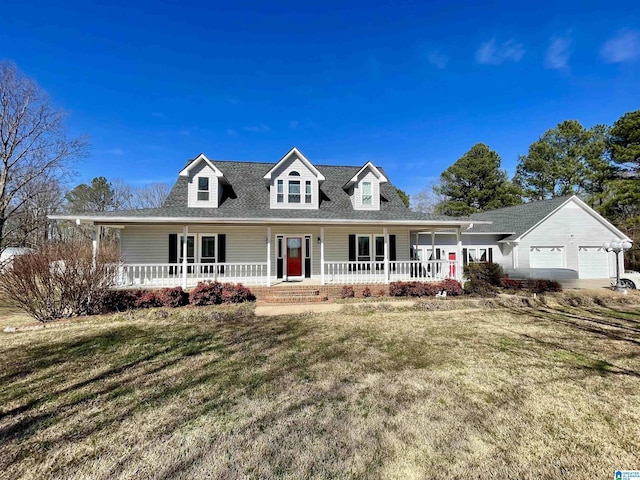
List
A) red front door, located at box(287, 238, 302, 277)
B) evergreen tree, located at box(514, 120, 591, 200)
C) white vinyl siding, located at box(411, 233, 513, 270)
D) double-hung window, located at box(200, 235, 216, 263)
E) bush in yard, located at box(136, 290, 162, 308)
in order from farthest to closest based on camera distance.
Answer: evergreen tree, located at box(514, 120, 591, 200), white vinyl siding, located at box(411, 233, 513, 270), red front door, located at box(287, 238, 302, 277), double-hung window, located at box(200, 235, 216, 263), bush in yard, located at box(136, 290, 162, 308)

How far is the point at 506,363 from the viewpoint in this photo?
542cm

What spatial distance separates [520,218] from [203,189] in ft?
70.1

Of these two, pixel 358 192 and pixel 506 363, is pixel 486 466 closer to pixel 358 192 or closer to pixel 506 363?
pixel 506 363

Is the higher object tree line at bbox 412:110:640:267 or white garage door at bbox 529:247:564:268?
tree line at bbox 412:110:640:267

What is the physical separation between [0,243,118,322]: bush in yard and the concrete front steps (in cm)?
540

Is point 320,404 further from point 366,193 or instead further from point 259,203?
point 366,193

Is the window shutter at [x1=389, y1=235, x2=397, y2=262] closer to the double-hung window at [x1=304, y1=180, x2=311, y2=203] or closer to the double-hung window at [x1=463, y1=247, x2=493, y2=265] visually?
the double-hung window at [x1=304, y1=180, x2=311, y2=203]

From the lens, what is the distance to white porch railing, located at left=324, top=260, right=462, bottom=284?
1341 cm

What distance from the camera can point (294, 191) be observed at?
48.5ft

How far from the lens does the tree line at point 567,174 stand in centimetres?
2330

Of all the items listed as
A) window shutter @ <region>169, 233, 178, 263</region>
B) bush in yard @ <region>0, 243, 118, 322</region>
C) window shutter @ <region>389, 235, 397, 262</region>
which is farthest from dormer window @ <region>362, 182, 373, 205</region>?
bush in yard @ <region>0, 243, 118, 322</region>

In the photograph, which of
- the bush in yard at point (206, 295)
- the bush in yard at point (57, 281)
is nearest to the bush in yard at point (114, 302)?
the bush in yard at point (57, 281)

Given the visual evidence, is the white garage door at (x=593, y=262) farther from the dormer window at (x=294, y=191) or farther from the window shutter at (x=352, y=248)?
the dormer window at (x=294, y=191)

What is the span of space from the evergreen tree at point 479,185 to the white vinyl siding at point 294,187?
24508mm
